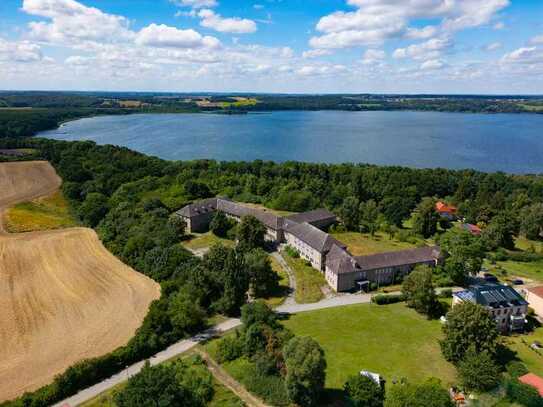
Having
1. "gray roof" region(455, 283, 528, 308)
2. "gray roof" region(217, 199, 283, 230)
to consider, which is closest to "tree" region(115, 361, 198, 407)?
"gray roof" region(455, 283, 528, 308)

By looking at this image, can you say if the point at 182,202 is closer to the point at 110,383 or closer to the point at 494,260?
the point at 110,383

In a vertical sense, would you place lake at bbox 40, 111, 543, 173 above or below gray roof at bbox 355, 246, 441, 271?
above

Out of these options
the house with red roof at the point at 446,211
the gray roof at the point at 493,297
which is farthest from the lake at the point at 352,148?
the gray roof at the point at 493,297

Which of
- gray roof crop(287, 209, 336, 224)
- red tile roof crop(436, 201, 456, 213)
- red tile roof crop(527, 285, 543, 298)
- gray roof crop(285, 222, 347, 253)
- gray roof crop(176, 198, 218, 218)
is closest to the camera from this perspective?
red tile roof crop(527, 285, 543, 298)

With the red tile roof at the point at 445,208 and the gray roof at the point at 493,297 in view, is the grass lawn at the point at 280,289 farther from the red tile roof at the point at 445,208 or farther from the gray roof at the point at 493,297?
the red tile roof at the point at 445,208

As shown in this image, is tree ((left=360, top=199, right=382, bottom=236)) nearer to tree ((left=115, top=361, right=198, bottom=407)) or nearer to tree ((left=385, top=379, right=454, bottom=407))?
tree ((left=385, top=379, right=454, bottom=407))

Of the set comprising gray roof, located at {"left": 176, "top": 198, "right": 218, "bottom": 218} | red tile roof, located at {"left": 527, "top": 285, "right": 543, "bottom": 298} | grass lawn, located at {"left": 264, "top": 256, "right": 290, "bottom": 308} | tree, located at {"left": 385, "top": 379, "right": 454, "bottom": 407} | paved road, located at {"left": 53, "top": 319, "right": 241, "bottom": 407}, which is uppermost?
gray roof, located at {"left": 176, "top": 198, "right": 218, "bottom": 218}

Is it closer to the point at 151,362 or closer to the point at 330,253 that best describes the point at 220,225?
the point at 330,253
